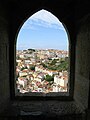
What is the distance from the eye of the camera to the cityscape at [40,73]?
17.0 feet

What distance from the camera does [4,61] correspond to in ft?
13.8

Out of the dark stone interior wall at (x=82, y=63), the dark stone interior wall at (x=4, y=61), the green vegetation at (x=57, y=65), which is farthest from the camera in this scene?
the green vegetation at (x=57, y=65)

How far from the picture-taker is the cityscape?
17.0ft

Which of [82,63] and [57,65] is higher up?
[82,63]

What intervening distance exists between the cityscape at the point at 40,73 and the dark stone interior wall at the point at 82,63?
1.84 ft

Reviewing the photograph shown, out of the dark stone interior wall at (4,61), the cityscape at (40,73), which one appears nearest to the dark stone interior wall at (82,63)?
the cityscape at (40,73)

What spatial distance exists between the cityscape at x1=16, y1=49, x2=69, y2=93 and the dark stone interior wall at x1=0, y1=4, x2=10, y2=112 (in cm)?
61

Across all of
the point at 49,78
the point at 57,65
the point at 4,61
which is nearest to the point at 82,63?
the point at 4,61

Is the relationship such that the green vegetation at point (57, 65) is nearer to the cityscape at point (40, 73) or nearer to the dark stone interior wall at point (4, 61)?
the cityscape at point (40, 73)

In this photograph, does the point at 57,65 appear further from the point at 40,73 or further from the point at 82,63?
the point at 82,63

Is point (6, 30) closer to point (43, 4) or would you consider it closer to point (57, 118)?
point (43, 4)

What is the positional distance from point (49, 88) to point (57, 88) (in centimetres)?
19

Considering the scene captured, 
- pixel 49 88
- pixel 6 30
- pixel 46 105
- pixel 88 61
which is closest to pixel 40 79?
pixel 49 88

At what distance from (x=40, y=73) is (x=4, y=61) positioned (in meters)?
1.66
